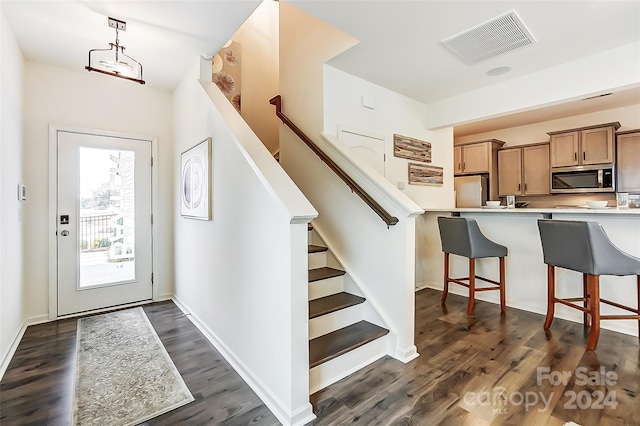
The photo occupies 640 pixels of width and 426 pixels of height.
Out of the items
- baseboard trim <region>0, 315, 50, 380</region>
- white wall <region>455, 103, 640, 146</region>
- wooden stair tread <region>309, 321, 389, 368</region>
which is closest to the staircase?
wooden stair tread <region>309, 321, 389, 368</region>

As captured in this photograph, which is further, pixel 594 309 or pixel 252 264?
pixel 594 309

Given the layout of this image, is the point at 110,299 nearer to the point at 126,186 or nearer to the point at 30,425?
the point at 126,186

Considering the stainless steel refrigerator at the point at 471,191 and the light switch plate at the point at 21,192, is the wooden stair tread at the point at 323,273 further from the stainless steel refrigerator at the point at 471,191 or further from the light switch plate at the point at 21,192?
the stainless steel refrigerator at the point at 471,191

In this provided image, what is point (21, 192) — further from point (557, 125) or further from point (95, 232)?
point (557, 125)

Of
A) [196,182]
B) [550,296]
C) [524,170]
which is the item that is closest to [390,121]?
[196,182]

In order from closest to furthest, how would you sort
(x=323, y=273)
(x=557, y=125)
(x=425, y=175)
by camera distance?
(x=323, y=273)
(x=425, y=175)
(x=557, y=125)

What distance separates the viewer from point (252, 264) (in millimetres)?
2008

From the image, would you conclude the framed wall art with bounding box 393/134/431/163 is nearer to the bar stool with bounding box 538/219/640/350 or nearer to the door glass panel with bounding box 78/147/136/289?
the bar stool with bounding box 538/219/640/350

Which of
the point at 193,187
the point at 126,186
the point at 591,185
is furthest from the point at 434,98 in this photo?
the point at 126,186

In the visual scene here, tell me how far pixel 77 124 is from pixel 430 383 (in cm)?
422

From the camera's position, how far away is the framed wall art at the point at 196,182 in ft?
8.84

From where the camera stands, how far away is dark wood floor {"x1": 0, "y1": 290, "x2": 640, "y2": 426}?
67.2 inches

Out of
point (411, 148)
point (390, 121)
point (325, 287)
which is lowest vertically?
point (325, 287)

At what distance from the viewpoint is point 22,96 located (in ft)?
9.62
